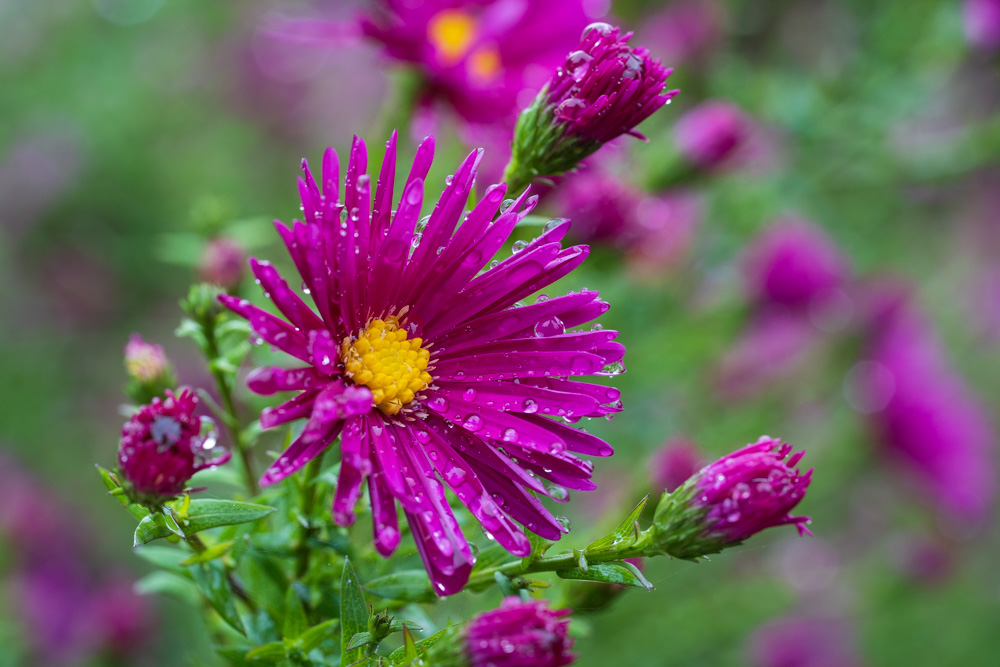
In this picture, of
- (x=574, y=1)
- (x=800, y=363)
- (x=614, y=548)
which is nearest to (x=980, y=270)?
(x=800, y=363)

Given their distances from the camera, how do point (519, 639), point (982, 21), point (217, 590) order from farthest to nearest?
point (982, 21) < point (217, 590) < point (519, 639)

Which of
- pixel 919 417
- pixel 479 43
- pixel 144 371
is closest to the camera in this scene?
pixel 144 371

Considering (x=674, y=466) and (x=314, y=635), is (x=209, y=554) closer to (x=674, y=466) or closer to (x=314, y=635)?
(x=314, y=635)

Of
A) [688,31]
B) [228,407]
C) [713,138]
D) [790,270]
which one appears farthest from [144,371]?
[688,31]

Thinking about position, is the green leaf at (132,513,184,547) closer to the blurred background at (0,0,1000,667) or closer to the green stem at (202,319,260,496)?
the green stem at (202,319,260,496)

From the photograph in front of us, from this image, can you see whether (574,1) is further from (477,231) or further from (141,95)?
(141,95)

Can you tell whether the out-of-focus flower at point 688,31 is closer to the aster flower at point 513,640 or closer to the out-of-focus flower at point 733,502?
the out-of-focus flower at point 733,502

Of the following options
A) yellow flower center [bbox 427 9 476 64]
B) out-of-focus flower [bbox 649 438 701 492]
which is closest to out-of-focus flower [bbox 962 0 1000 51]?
yellow flower center [bbox 427 9 476 64]
